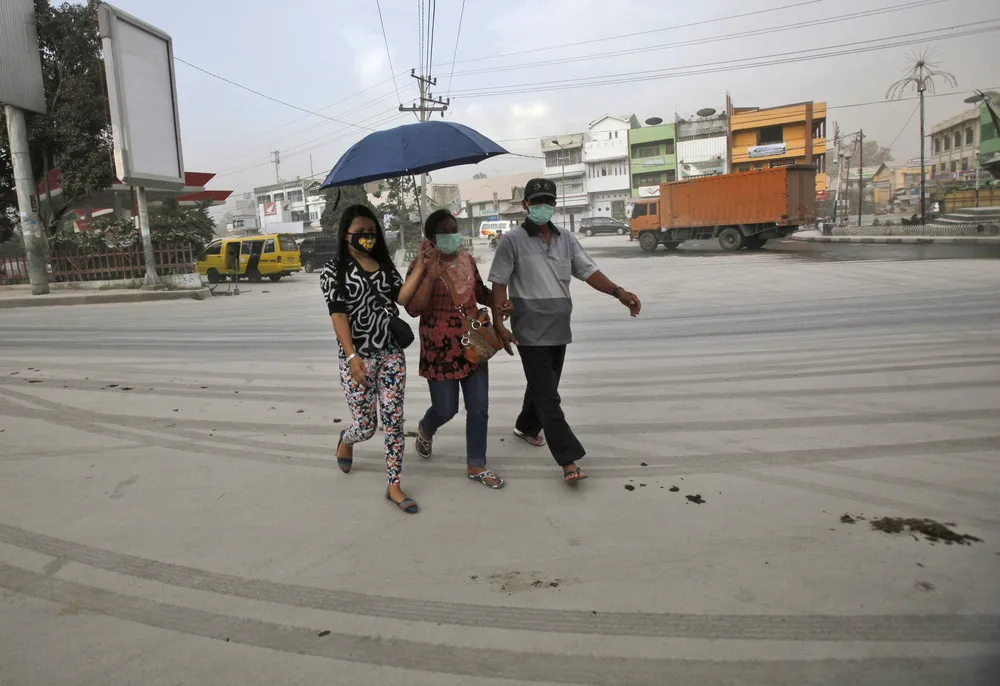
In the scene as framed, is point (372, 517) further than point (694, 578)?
Yes

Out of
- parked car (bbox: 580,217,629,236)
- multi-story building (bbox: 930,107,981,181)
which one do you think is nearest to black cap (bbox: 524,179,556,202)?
parked car (bbox: 580,217,629,236)

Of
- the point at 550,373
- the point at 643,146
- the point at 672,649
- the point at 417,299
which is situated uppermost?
the point at 643,146

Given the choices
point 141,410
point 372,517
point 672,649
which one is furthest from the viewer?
point 141,410

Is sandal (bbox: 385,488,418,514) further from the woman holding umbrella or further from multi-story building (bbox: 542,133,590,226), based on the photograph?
multi-story building (bbox: 542,133,590,226)

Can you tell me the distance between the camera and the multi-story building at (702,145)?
58.1 metres

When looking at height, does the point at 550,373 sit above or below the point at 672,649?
above

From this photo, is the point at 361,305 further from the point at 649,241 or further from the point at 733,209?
the point at 649,241

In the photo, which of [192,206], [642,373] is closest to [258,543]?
[642,373]

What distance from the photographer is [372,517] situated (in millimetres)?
3510

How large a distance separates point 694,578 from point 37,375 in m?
7.30

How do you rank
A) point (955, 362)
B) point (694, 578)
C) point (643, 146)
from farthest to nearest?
point (643, 146) < point (955, 362) < point (694, 578)

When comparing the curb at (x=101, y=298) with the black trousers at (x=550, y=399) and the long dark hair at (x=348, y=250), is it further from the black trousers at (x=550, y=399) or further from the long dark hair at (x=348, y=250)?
the black trousers at (x=550, y=399)

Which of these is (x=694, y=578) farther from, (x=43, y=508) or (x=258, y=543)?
(x=43, y=508)

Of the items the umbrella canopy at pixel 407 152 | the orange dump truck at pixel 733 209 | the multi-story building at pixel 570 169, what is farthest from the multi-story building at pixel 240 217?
the umbrella canopy at pixel 407 152
